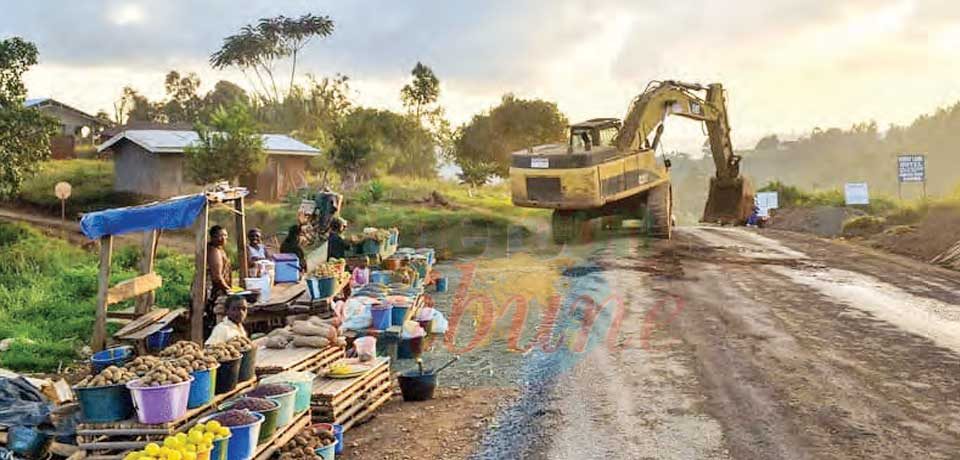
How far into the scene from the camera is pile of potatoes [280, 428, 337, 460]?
717cm

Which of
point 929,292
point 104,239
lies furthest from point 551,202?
point 104,239

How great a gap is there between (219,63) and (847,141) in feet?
331

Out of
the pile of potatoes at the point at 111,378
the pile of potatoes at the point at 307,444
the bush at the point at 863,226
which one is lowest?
the pile of potatoes at the point at 307,444

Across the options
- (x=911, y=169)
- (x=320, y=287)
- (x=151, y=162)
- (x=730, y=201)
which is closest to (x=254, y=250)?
(x=320, y=287)

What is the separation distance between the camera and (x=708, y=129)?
28297 millimetres

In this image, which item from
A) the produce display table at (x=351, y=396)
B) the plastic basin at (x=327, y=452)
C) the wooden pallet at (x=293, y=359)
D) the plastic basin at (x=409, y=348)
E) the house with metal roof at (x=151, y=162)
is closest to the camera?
the plastic basin at (x=327, y=452)

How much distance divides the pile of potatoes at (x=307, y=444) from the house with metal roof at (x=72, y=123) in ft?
150

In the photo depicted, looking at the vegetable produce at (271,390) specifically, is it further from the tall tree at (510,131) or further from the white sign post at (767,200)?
the tall tree at (510,131)

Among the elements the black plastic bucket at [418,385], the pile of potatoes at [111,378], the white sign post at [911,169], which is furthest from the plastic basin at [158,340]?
the white sign post at [911,169]

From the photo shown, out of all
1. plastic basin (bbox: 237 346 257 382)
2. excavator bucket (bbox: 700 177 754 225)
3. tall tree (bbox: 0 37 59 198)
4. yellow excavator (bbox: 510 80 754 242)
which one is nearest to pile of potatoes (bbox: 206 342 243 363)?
plastic basin (bbox: 237 346 257 382)

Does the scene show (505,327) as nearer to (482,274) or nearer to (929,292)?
(482,274)

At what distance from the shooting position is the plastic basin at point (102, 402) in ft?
22.0

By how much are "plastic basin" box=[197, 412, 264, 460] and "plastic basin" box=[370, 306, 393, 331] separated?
5414 mm

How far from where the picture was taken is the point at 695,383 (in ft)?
33.5
